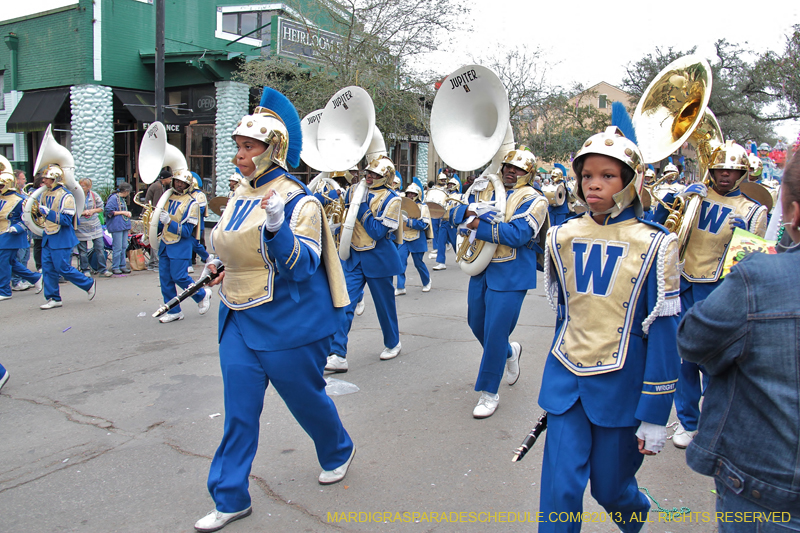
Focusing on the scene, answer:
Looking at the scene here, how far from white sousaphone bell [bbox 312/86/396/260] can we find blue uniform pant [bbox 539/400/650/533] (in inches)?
147

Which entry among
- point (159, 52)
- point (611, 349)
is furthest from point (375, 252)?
point (159, 52)

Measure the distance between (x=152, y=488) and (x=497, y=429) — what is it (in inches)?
94.0

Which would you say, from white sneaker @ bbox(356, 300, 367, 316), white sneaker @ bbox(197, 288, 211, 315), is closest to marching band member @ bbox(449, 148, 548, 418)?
white sneaker @ bbox(356, 300, 367, 316)

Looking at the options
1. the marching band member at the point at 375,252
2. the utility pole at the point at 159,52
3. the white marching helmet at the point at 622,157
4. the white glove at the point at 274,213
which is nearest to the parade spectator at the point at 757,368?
the white marching helmet at the point at 622,157

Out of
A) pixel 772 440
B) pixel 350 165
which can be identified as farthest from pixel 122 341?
pixel 772 440

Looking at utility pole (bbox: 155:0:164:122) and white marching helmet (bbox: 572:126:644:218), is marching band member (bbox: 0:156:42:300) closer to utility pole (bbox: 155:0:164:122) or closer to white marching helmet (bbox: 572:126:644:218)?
utility pole (bbox: 155:0:164:122)

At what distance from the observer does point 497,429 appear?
179 inches

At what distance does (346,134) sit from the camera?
6.23m

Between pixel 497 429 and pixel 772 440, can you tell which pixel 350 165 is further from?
pixel 772 440

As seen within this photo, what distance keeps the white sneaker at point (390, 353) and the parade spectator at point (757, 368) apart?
4.73 metres

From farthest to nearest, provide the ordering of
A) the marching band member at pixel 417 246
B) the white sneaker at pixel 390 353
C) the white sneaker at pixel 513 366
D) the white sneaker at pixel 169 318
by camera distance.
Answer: the marching band member at pixel 417 246 → the white sneaker at pixel 169 318 → the white sneaker at pixel 390 353 → the white sneaker at pixel 513 366

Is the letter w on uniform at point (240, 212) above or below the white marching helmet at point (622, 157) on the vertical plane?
below

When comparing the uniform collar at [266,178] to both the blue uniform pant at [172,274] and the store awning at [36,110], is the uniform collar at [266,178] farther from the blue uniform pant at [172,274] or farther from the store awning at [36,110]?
the store awning at [36,110]

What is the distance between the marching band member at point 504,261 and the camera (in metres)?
4.56
